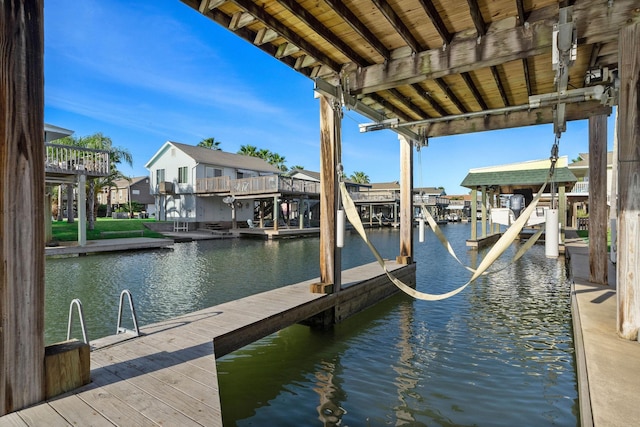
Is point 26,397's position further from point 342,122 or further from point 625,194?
point 625,194

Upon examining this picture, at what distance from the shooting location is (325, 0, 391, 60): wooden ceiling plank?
12.1 ft

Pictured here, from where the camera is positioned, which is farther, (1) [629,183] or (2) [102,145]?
(2) [102,145]

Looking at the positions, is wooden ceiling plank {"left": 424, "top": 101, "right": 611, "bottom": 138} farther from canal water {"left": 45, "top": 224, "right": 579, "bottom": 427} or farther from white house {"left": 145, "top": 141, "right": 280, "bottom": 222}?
white house {"left": 145, "top": 141, "right": 280, "bottom": 222}

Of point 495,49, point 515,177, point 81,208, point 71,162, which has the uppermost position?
point 71,162

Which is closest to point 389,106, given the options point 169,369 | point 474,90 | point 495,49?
point 474,90

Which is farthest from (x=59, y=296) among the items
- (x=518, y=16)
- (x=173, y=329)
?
(x=518, y=16)

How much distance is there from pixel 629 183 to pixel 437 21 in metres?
2.71

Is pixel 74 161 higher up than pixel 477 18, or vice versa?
pixel 74 161

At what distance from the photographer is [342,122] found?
600cm

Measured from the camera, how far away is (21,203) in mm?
2443

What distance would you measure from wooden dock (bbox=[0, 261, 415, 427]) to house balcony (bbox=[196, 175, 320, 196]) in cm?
1959

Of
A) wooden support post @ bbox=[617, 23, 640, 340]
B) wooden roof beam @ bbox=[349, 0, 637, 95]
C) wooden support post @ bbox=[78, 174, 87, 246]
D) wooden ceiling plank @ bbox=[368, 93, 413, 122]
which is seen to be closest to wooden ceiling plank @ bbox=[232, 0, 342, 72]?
wooden roof beam @ bbox=[349, 0, 637, 95]

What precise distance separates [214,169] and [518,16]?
28.5 metres

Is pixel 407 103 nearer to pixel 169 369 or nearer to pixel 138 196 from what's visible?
pixel 169 369
